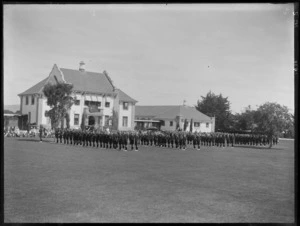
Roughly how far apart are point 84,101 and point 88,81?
310 centimetres

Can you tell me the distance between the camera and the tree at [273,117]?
102 ft

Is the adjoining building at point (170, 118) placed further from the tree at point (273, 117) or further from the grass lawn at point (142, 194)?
the grass lawn at point (142, 194)

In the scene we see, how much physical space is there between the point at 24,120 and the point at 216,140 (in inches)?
981

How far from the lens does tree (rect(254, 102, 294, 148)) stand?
3102 cm

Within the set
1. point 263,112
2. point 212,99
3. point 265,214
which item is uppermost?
point 212,99

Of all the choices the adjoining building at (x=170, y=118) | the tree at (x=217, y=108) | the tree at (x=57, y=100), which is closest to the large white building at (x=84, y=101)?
the tree at (x=57, y=100)

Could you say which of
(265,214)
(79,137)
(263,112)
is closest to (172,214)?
(265,214)

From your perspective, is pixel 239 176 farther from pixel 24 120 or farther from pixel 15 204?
pixel 24 120

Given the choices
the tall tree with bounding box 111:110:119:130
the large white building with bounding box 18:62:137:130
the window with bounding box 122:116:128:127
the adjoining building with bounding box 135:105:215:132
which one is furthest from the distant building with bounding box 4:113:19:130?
the adjoining building with bounding box 135:105:215:132

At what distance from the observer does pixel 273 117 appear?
31.1 metres

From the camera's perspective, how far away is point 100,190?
9906mm

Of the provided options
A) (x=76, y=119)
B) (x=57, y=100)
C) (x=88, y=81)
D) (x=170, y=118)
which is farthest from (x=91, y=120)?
(x=170, y=118)

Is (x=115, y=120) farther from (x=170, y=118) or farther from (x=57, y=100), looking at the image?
(x=57, y=100)

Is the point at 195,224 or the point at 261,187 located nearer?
the point at 195,224
